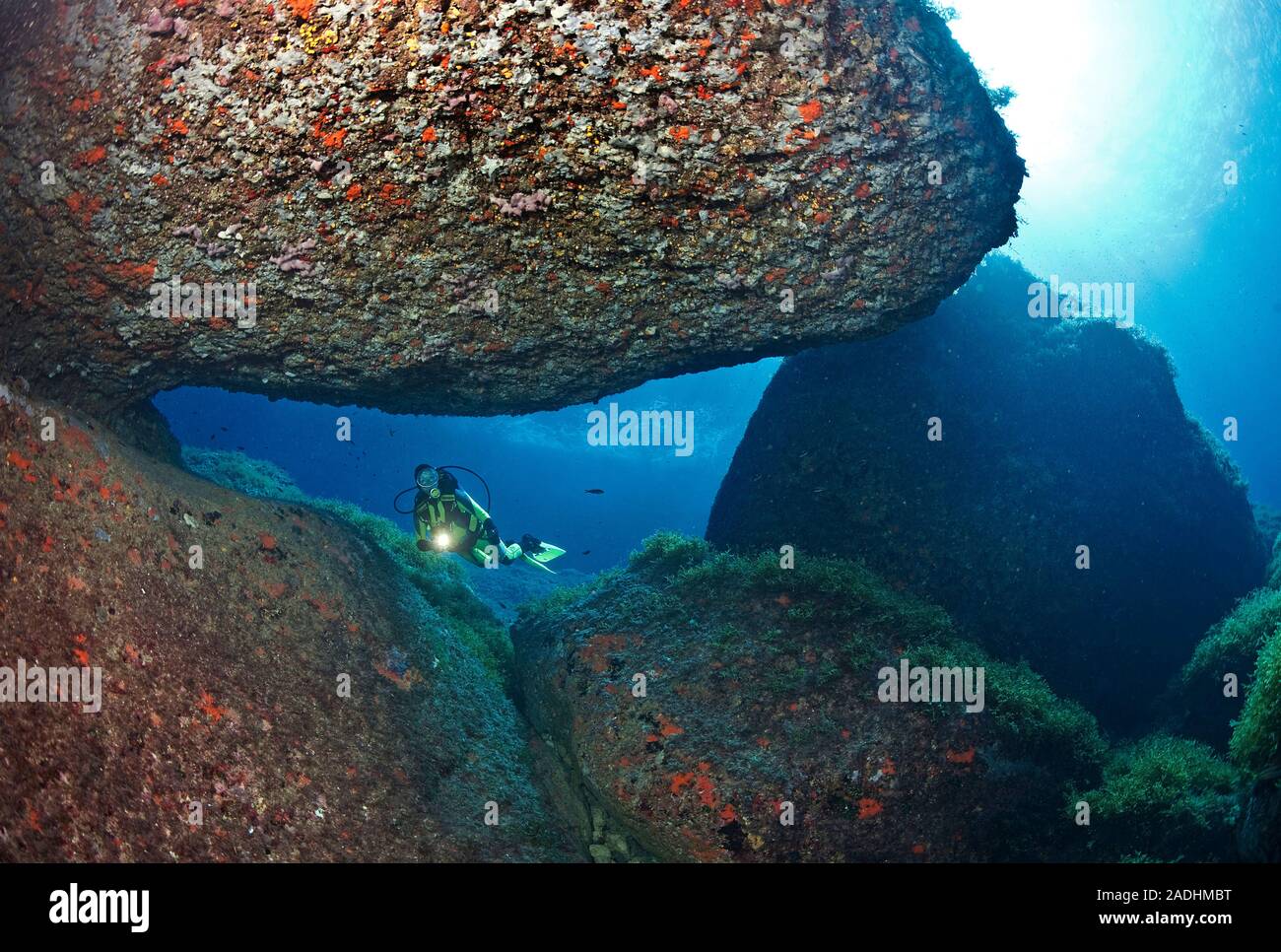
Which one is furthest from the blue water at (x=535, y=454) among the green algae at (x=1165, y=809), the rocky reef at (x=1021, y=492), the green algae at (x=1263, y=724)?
the green algae at (x=1263, y=724)

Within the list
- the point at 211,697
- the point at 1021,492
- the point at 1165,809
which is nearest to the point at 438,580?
the point at 211,697

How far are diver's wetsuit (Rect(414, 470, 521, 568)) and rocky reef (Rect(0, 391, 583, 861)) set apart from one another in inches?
87.0

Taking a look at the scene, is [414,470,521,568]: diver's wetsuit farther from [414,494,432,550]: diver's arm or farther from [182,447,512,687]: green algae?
[182,447,512,687]: green algae

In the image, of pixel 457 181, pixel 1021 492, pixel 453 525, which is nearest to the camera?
pixel 457 181

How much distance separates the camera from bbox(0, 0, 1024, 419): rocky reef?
4.16 m

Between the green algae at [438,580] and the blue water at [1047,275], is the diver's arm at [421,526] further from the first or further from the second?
the blue water at [1047,275]

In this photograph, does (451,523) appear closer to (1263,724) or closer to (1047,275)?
(1263,724)

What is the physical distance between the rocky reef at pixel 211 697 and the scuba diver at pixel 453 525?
2213mm

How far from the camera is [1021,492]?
9.85 metres

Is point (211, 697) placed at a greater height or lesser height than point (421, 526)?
lesser

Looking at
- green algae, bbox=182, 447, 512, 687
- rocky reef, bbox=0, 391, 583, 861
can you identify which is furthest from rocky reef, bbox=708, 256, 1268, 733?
rocky reef, bbox=0, 391, 583, 861

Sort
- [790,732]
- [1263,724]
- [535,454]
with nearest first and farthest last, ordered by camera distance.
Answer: [1263,724] → [790,732] → [535,454]

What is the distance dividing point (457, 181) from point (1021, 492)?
9.60m
